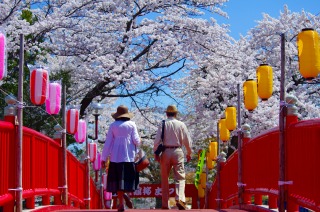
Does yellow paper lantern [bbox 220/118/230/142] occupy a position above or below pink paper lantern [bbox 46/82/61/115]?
below

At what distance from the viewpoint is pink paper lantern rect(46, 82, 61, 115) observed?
1052 cm

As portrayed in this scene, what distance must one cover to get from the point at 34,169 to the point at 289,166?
3.71m

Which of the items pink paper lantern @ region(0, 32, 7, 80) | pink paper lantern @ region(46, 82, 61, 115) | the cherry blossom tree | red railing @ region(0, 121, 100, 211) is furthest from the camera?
the cherry blossom tree

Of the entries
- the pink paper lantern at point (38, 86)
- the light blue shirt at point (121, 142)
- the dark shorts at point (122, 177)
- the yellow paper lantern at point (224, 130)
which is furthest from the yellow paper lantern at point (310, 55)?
the yellow paper lantern at point (224, 130)

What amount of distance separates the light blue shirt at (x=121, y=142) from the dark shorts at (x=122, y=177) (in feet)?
0.28

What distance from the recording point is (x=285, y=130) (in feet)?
24.2

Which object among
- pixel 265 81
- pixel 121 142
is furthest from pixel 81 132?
pixel 265 81

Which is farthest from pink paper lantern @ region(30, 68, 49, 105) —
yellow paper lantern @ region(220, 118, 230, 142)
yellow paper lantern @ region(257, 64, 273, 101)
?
yellow paper lantern @ region(220, 118, 230, 142)

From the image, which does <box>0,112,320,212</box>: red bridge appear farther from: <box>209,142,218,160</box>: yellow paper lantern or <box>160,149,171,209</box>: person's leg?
<box>209,142,218,160</box>: yellow paper lantern

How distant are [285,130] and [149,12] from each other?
45.3 feet

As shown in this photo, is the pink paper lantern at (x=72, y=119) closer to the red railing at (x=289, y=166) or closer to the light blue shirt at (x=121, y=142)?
the red railing at (x=289, y=166)

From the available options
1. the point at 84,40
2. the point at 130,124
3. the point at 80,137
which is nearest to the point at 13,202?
the point at 130,124

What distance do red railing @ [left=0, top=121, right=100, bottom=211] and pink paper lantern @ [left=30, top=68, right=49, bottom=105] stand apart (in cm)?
51

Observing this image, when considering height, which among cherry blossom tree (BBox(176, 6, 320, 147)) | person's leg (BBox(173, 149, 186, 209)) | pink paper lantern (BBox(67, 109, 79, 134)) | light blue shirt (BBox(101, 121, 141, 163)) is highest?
cherry blossom tree (BBox(176, 6, 320, 147))
